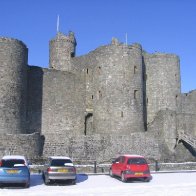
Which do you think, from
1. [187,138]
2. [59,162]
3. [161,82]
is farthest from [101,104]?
[59,162]

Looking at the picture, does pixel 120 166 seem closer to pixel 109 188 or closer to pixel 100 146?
pixel 109 188

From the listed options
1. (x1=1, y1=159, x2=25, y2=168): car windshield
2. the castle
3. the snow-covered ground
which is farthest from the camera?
the castle

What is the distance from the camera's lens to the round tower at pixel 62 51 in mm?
39000

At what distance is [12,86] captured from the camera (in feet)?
95.5

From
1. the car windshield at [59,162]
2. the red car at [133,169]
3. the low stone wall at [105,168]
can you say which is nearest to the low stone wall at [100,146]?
the low stone wall at [105,168]

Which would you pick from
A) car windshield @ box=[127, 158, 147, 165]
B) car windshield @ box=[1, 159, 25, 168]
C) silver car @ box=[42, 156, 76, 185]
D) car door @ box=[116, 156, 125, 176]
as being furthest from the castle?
car windshield @ box=[1, 159, 25, 168]

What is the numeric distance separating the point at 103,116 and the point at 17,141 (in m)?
10.1

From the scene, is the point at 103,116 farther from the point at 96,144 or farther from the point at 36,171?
the point at 36,171

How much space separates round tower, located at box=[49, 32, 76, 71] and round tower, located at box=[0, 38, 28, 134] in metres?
9.06

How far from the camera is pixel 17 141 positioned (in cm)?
2552

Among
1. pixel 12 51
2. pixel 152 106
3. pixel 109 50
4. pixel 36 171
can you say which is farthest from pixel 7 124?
pixel 152 106

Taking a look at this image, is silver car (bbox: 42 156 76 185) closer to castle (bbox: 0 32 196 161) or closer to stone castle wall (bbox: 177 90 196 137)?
castle (bbox: 0 32 196 161)

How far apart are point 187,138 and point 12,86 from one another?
15.3 meters

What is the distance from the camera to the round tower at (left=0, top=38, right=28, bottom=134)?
28.5m
